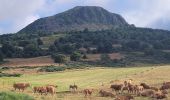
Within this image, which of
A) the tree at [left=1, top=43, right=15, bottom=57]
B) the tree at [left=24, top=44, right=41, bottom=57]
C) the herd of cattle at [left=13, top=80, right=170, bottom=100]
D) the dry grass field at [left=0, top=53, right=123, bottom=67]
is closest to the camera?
the herd of cattle at [left=13, top=80, right=170, bottom=100]

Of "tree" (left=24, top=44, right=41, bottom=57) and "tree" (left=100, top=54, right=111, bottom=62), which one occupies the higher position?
"tree" (left=24, top=44, right=41, bottom=57)

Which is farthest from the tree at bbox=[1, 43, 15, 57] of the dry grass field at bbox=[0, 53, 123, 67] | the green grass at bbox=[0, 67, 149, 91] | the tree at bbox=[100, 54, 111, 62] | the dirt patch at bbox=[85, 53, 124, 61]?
the green grass at bbox=[0, 67, 149, 91]

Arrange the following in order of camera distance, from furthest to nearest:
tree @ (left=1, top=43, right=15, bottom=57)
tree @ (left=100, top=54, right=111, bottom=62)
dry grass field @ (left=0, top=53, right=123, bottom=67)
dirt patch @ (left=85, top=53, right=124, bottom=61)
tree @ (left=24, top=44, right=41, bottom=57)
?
1. tree @ (left=24, top=44, right=41, bottom=57)
2. tree @ (left=1, top=43, right=15, bottom=57)
3. dirt patch @ (left=85, top=53, right=124, bottom=61)
4. tree @ (left=100, top=54, right=111, bottom=62)
5. dry grass field @ (left=0, top=53, right=123, bottom=67)

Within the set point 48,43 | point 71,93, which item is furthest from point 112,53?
point 71,93

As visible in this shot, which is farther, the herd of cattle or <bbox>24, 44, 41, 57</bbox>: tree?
<bbox>24, 44, 41, 57</bbox>: tree

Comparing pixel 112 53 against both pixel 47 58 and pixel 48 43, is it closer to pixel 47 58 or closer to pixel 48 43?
pixel 47 58

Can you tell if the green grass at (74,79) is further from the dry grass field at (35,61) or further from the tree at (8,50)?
the tree at (8,50)

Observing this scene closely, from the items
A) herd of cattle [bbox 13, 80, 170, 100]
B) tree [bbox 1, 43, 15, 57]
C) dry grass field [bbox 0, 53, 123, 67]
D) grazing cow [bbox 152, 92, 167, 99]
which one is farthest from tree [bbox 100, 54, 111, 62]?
grazing cow [bbox 152, 92, 167, 99]

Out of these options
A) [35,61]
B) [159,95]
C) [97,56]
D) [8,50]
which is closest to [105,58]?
[97,56]

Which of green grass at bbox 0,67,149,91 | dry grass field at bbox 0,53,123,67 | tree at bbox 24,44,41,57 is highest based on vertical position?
tree at bbox 24,44,41,57

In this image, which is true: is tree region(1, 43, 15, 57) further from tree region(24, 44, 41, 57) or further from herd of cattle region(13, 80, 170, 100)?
herd of cattle region(13, 80, 170, 100)

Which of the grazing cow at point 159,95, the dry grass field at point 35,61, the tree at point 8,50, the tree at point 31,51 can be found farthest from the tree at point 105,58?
the grazing cow at point 159,95

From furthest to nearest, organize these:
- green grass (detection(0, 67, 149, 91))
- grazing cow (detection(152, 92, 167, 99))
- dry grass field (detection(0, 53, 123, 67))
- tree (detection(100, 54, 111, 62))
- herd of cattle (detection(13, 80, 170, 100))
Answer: tree (detection(100, 54, 111, 62))
dry grass field (detection(0, 53, 123, 67))
green grass (detection(0, 67, 149, 91))
herd of cattle (detection(13, 80, 170, 100))
grazing cow (detection(152, 92, 167, 99))

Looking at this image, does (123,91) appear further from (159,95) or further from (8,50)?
(8,50)
